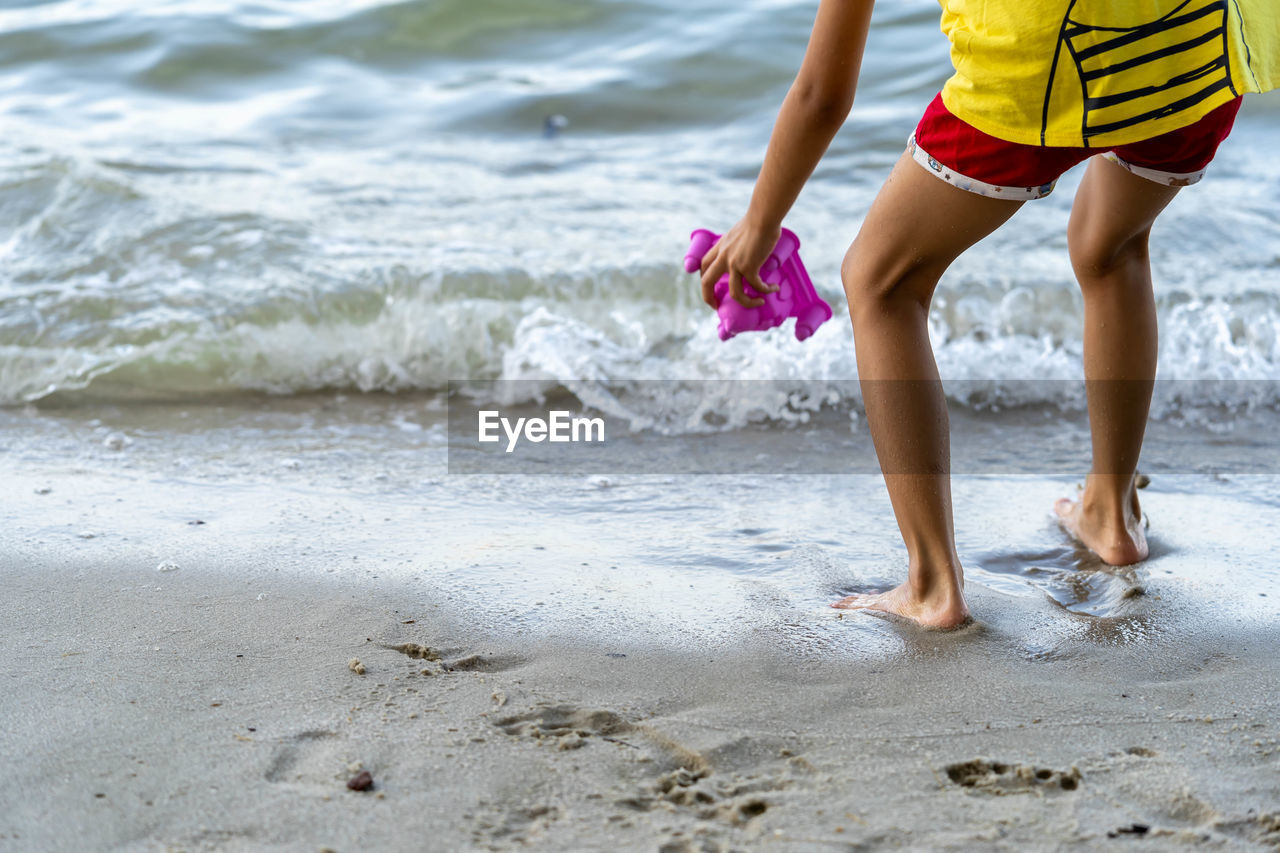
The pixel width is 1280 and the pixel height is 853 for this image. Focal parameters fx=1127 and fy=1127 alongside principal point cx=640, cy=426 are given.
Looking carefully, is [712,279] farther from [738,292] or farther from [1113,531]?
[1113,531]

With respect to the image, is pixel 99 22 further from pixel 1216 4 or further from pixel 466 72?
pixel 1216 4

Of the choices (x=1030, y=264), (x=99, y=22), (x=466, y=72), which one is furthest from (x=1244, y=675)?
(x=99, y=22)

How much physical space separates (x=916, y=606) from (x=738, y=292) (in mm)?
615

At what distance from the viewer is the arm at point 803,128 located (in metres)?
1.63

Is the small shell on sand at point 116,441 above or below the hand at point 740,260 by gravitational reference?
below

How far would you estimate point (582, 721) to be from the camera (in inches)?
59.6

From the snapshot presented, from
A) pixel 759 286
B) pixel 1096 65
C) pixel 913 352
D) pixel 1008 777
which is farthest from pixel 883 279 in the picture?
pixel 1008 777

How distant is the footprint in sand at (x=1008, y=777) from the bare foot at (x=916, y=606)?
1.55ft

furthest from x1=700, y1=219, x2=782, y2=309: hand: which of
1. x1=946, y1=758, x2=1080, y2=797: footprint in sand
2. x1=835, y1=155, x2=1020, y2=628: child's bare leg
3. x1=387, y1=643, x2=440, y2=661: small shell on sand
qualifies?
x1=946, y1=758, x2=1080, y2=797: footprint in sand

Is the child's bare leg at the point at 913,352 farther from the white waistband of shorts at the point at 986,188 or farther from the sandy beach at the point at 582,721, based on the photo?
the sandy beach at the point at 582,721

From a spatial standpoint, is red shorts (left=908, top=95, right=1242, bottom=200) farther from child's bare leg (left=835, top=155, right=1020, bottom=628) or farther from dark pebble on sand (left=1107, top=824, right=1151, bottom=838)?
dark pebble on sand (left=1107, top=824, right=1151, bottom=838)

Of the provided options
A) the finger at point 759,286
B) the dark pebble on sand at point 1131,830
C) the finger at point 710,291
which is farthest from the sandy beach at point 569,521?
the finger at point 710,291

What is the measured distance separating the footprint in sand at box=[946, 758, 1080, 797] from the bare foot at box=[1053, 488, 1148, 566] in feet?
3.09

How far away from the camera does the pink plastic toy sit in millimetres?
2004
